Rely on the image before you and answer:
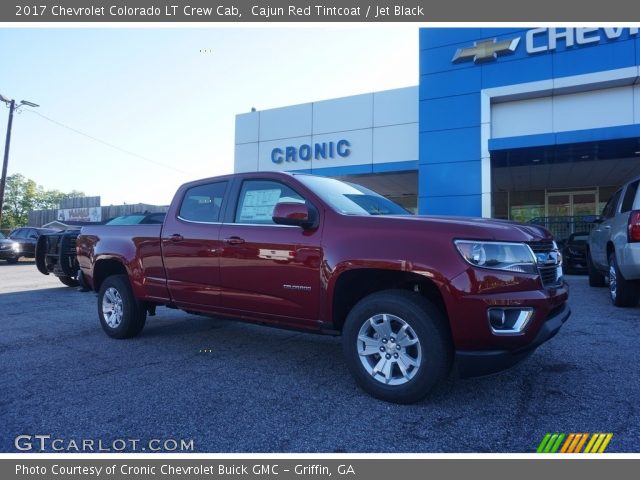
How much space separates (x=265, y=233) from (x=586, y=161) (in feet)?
51.0

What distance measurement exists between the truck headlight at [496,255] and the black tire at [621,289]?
4294 millimetres

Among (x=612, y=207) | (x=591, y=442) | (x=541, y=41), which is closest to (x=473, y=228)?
(x=591, y=442)

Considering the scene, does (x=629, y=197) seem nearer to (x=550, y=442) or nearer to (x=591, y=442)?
(x=591, y=442)

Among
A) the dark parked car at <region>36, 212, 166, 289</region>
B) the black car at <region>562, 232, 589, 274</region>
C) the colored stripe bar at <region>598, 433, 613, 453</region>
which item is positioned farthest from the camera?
the black car at <region>562, 232, 589, 274</region>

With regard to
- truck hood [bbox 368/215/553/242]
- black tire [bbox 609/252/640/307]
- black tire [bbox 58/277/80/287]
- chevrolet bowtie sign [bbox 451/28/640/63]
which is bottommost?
black tire [bbox 58/277/80/287]

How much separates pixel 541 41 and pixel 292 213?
43.4 ft

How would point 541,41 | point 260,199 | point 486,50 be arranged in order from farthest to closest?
point 486,50 < point 541,41 < point 260,199

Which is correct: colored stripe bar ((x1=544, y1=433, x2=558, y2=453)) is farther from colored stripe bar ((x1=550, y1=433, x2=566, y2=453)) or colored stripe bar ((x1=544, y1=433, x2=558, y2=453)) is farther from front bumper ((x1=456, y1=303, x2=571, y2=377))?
front bumper ((x1=456, y1=303, x2=571, y2=377))

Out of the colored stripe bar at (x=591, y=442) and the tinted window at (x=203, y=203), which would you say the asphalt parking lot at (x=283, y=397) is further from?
the tinted window at (x=203, y=203)

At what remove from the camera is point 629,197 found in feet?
20.8

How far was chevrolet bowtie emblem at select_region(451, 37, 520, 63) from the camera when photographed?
13.6 meters

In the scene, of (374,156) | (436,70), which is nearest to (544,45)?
(436,70)

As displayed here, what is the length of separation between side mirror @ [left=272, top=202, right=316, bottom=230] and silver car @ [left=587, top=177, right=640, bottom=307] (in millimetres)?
4578

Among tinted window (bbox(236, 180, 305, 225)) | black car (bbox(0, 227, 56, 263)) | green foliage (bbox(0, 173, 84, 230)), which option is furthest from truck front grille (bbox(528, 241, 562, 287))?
green foliage (bbox(0, 173, 84, 230))
